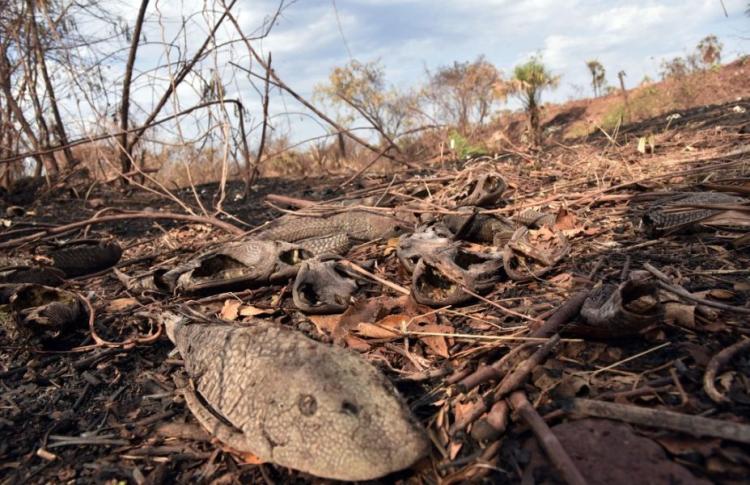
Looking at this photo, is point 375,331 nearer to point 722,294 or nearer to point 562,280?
point 562,280

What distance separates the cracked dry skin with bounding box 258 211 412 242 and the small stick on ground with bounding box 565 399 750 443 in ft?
7.45

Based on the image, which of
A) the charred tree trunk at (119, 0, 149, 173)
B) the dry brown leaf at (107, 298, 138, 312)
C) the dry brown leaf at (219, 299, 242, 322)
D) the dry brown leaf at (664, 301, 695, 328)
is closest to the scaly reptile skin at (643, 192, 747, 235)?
the dry brown leaf at (664, 301, 695, 328)

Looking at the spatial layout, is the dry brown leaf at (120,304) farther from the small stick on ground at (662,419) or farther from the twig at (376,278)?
the small stick on ground at (662,419)

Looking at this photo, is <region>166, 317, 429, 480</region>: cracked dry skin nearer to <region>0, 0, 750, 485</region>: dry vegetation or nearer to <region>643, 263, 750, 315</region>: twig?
<region>0, 0, 750, 485</region>: dry vegetation

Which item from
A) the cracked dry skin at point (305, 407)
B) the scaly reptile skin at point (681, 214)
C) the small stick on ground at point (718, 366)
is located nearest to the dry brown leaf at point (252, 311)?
the cracked dry skin at point (305, 407)

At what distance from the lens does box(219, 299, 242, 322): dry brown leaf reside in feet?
8.39

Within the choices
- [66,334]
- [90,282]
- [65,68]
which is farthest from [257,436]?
[65,68]

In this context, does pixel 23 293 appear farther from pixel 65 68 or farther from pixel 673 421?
pixel 65 68

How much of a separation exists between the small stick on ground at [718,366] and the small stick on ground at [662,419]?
11 cm

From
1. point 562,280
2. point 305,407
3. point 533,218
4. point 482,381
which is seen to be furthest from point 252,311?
point 533,218

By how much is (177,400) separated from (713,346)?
6.05 feet

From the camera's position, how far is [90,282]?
353cm

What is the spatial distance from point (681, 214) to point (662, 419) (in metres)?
1.68

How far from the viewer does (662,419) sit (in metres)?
1.30
